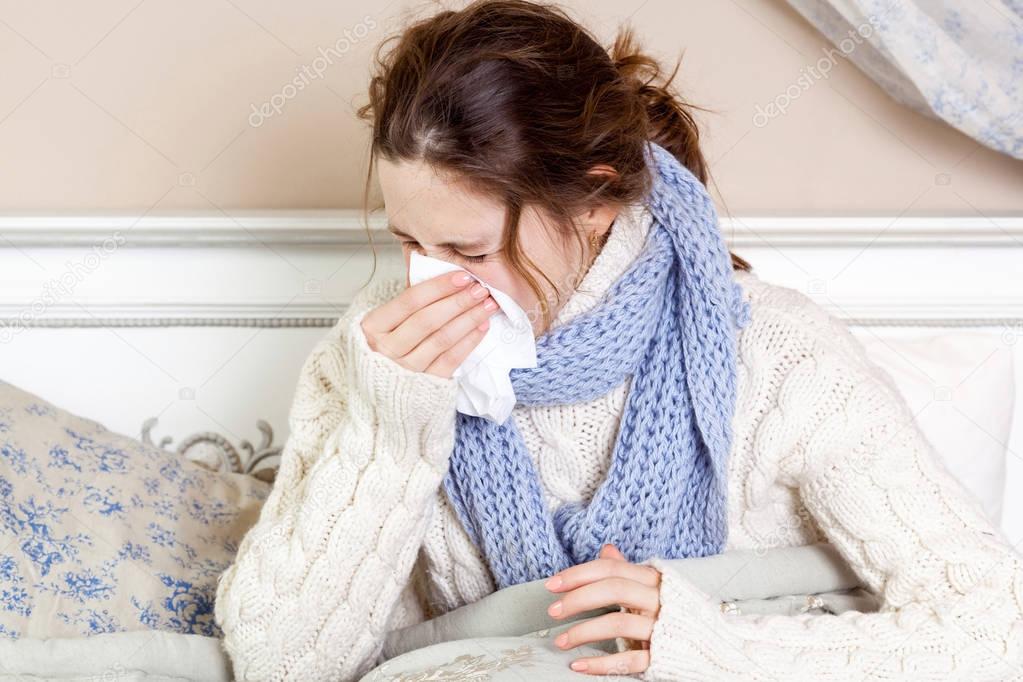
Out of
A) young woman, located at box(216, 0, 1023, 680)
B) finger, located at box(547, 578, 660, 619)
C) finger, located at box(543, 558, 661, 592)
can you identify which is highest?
young woman, located at box(216, 0, 1023, 680)

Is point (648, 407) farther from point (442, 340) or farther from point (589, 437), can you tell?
point (442, 340)

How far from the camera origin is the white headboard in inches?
66.3

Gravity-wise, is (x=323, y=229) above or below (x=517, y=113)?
above

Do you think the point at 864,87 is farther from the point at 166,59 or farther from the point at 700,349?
the point at 166,59

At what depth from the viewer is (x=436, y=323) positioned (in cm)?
112

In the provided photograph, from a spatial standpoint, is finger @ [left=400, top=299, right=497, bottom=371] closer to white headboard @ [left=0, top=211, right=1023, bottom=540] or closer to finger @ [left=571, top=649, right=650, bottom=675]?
finger @ [left=571, top=649, right=650, bottom=675]

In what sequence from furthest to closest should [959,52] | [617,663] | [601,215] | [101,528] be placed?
[959,52]
[101,528]
[601,215]
[617,663]

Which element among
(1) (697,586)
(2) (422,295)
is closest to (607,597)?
(1) (697,586)

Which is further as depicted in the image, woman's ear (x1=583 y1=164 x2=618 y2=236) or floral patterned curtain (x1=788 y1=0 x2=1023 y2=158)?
floral patterned curtain (x1=788 y1=0 x2=1023 y2=158)

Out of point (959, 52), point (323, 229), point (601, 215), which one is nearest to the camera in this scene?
point (601, 215)

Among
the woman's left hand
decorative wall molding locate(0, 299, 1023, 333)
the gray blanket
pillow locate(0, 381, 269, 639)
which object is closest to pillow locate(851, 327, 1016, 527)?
decorative wall molding locate(0, 299, 1023, 333)

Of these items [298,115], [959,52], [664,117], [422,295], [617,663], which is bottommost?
[617,663]

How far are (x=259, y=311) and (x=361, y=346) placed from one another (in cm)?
64

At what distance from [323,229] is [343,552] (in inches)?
25.1
